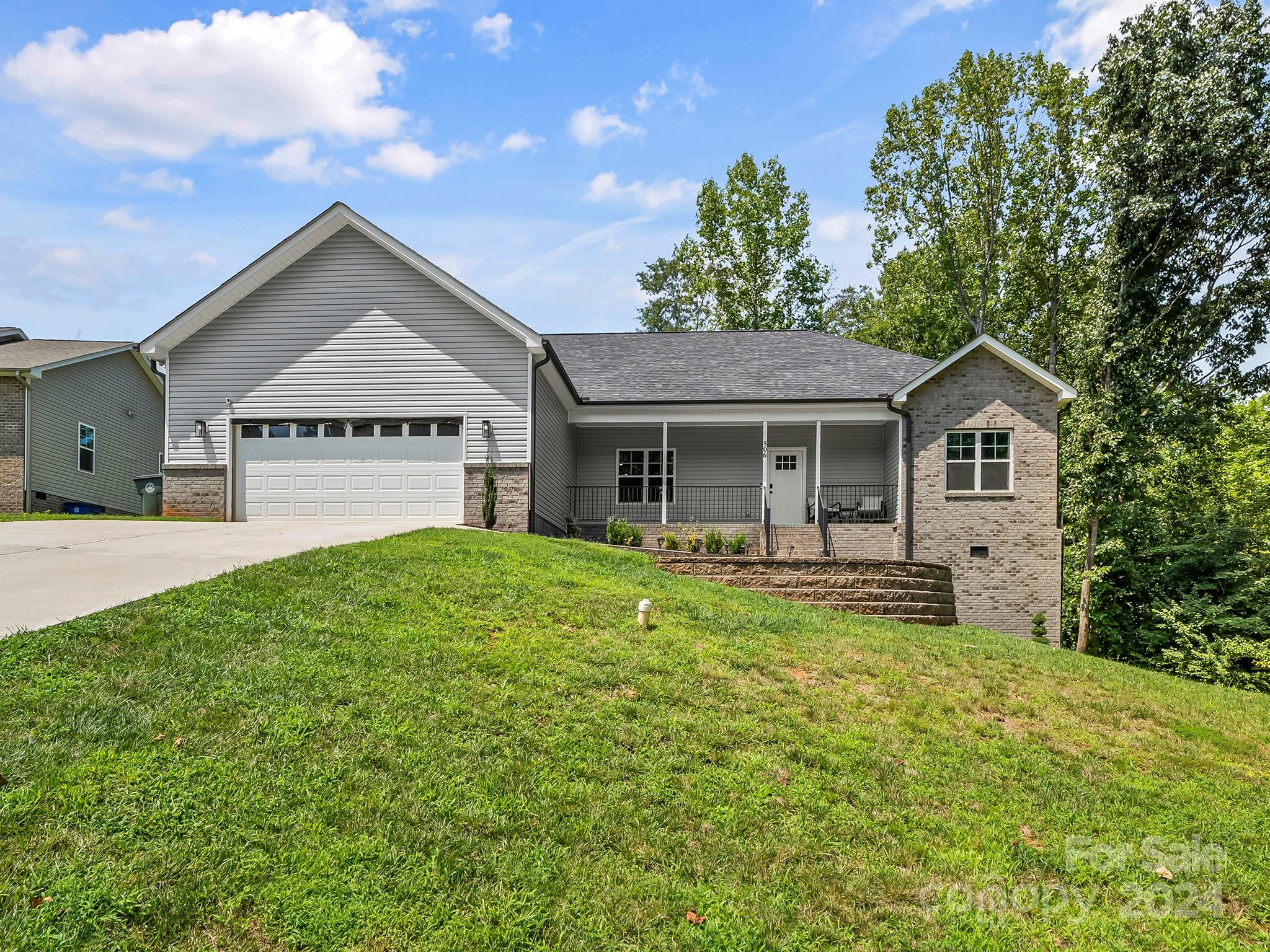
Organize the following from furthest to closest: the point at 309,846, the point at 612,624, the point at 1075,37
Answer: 1. the point at 1075,37
2. the point at 612,624
3. the point at 309,846

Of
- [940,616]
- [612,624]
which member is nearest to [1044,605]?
[940,616]

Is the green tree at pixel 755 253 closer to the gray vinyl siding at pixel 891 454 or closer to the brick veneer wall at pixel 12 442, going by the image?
the gray vinyl siding at pixel 891 454

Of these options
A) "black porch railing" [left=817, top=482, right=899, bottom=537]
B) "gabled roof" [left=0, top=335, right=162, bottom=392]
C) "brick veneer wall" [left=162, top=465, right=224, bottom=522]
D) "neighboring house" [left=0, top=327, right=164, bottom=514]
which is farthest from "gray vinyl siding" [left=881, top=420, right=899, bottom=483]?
"neighboring house" [left=0, top=327, right=164, bottom=514]

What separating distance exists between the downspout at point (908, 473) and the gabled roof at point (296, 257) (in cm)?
781

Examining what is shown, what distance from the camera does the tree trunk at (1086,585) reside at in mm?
17906

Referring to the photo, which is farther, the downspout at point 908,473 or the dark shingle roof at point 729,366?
the dark shingle roof at point 729,366

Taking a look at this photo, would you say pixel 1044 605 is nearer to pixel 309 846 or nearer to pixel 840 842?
pixel 840 842

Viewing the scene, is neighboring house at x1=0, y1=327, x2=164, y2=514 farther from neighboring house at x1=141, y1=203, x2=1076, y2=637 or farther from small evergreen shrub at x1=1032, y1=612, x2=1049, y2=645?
small evergreen shrub at x1=1032, y1=612, x2=1049, y2=645

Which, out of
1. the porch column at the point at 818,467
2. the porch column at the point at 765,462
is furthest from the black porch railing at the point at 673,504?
the porch column at the point at 818,467

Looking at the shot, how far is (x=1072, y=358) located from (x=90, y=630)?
1875 cm

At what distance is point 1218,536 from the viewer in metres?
18.7

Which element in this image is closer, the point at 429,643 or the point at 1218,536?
the point at 429,643

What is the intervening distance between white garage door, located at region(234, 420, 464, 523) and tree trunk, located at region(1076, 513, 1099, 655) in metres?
13.6

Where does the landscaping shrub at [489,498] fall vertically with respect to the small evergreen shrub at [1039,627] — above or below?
above
